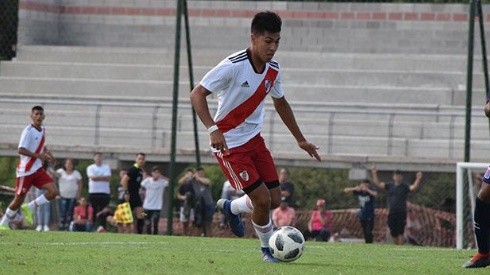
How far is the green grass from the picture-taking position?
10297mm

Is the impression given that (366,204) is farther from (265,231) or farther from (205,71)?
(265,231)

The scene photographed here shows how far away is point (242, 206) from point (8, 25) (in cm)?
1374

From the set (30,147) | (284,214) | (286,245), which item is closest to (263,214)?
(286,245)

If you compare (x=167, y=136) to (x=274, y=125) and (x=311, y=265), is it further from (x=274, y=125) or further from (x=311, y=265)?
(x=311, y=265)

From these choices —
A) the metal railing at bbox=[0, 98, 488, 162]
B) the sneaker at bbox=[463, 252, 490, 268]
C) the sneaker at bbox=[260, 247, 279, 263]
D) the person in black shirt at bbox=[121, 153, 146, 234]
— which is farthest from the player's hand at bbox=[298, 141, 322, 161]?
the metal railing at bbox=[0, 98, 488, 162]

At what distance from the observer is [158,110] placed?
28.2 metres

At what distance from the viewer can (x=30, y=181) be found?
19781mm

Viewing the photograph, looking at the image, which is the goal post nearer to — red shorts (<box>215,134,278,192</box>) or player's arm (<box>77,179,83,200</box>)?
red shorts (<box>215,134,278,192</box>)

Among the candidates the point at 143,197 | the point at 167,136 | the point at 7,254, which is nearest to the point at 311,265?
the point at 7,254

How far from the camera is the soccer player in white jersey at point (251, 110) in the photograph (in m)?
11.1

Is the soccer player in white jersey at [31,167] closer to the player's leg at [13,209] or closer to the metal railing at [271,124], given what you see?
the player's leg at [13,209]

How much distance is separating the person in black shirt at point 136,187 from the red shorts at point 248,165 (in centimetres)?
1235

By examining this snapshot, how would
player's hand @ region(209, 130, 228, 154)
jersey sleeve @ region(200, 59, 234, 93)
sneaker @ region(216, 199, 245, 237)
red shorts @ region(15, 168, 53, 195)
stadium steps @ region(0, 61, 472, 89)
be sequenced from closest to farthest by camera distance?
player's hand @ region(209, 130, 228, 154)
jersey sleeve @ region(200, 59, 234, 93)
sneaker @ region(216, 199, 245, 237)
red shorts @ region(15, 168, 53, 195)
stadium steps @ region(0, 61, 472, 89)

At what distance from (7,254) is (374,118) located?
16.6m
